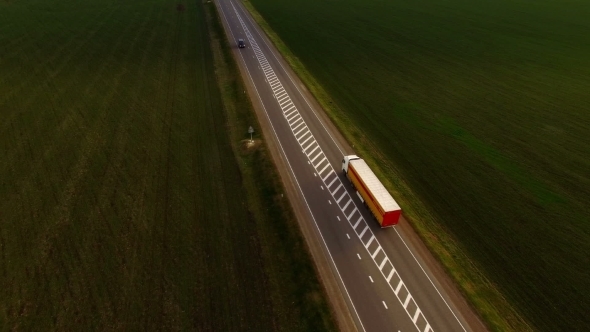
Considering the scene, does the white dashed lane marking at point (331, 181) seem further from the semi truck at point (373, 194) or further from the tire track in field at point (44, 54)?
the tire track in field at point (44, 54)

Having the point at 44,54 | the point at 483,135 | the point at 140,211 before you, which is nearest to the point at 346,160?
the point at 483,135

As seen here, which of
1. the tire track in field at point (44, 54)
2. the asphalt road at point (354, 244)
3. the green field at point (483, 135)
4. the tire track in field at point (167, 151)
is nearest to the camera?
the asphalt road at point (354, 244)

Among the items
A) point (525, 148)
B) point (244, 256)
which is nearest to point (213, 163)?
point (244, 256)

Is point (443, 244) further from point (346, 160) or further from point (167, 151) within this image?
point (167, 151)

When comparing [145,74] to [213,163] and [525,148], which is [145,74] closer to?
[213,163]

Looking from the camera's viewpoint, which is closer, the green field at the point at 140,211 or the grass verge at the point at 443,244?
the grass verge at the point at 443,244

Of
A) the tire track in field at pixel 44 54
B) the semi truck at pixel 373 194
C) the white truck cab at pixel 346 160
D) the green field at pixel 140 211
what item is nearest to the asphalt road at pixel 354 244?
the white truck cab at pixel 346 160
